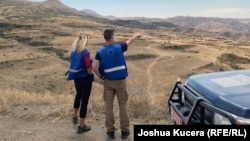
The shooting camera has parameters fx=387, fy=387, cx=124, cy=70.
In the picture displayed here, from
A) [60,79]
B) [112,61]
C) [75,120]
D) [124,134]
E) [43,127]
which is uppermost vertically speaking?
[112,61]

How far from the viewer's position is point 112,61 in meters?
5.64

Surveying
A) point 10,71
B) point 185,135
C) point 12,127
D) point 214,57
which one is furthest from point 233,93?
point 214,57

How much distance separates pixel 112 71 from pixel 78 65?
0.71 m

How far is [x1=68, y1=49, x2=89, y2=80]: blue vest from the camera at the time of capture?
6.11 meters

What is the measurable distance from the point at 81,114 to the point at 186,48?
166 feet

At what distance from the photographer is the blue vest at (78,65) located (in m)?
6.11

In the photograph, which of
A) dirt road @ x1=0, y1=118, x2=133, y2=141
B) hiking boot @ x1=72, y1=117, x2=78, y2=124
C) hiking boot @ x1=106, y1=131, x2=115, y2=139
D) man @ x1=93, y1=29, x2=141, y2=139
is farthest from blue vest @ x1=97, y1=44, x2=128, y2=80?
hiking boot @ x1=72, y1=117, x2=78, y2=124

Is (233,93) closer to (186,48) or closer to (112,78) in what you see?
(112,78)

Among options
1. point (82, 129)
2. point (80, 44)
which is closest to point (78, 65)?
point (80, 44)

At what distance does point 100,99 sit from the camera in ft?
29.2

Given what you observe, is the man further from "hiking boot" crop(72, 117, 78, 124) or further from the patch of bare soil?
"hiking boot" crop(72, 117, 78, 124)

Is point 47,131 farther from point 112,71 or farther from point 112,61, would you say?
point 112,61

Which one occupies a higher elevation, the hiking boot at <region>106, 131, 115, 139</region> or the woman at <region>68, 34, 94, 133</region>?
the woman at <region>68, 34, 94, 133</region>

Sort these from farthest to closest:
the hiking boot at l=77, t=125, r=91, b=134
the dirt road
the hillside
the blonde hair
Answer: the hillside
the hiking boot at l=77, t=125, r=91, b=134
the dirt road
the blonde hair
